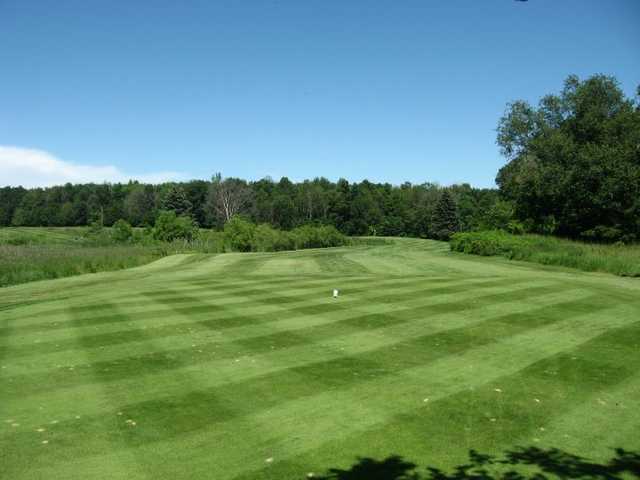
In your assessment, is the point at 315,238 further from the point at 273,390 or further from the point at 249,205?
the point at 249,205

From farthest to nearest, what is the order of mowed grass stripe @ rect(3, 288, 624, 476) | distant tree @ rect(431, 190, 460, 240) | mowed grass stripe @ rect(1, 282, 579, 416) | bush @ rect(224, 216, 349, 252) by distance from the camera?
distant tree @ rect(431, 190, 460, 240) → bush @ rect(224, 216, 349, 252) → mowed grass stripe @ rect(1, 282, 579, 416) → mowed grass stripe @ rect(3, 288, 624, 476)

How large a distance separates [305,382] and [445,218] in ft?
336

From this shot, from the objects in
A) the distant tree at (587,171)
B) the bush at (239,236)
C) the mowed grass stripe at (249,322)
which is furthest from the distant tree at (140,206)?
the mowed grass stripe at (249,322)

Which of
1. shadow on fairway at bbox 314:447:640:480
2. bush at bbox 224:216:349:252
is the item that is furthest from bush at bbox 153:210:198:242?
shadow on fairway at bbox 314:447:640:480

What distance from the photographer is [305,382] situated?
9812 millimetres

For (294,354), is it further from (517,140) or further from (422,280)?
(517,140)

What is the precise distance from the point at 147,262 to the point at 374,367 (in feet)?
128

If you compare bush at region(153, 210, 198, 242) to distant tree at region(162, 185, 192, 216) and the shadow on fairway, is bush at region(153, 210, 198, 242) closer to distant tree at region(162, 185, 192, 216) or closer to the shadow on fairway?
distant tree at region(162, 185, 192, 216)

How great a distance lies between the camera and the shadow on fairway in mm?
6484

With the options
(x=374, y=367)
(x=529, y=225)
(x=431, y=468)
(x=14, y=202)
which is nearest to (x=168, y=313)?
(x=374, y=367)

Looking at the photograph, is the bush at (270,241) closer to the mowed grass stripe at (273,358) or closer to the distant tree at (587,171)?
the distant tree at (587,171)

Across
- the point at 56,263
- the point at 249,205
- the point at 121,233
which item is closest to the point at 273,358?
the point at 56,263

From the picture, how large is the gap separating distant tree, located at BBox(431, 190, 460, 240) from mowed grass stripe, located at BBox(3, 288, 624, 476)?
97857 millimetres

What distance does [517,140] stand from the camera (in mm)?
62906
